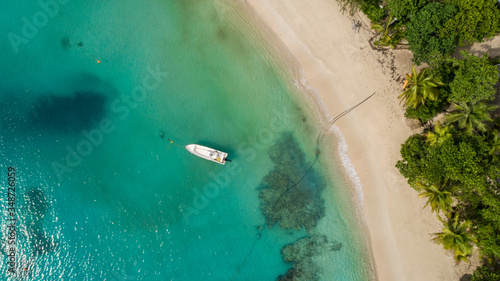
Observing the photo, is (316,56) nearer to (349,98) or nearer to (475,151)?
(349,98)

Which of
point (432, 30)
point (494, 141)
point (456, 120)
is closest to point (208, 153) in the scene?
point (456, 120)

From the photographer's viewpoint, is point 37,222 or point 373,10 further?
point 37,222

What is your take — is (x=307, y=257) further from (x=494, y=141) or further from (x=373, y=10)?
(x=373, y=10)

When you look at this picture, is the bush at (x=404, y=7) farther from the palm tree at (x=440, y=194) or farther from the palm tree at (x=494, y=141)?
the palm tree at (x=440, y=194)

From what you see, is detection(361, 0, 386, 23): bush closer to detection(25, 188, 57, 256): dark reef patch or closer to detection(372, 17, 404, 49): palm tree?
detection(372, 17, 404, 49): palm tree

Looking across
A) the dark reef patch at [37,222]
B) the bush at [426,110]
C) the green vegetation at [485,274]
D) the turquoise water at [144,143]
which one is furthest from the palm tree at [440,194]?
the dark reef patch at [37,222]

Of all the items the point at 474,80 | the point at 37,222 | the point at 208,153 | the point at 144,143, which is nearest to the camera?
the point at 474,80

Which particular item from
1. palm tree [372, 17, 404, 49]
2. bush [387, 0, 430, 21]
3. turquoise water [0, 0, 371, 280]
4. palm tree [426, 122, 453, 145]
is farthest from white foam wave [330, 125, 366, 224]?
bush [387, 0, 430, 21]

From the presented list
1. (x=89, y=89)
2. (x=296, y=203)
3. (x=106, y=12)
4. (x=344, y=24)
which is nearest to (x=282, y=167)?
(x=296, y=203)
